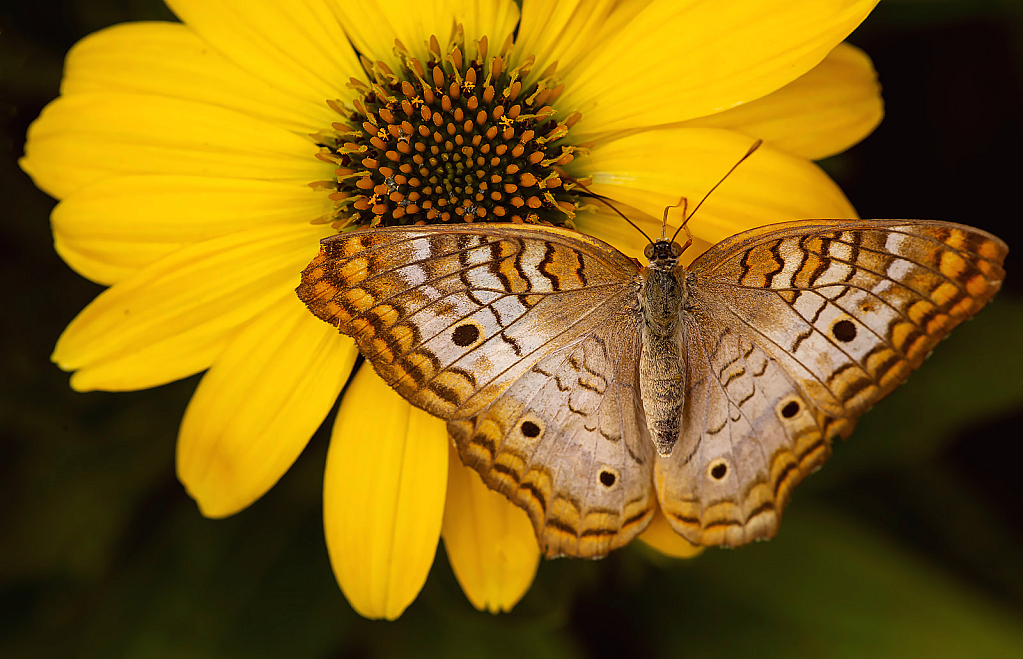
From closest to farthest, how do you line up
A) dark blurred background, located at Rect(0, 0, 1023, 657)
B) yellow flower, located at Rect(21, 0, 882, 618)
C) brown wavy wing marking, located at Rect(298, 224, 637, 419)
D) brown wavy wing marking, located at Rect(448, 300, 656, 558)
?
brown wavy wing marking, located at Rect(298, 224, 637, 419) → brown wavy wing marking, located at Rect(448, 300, 656, 558) → yellow flower, located at Rect(21, 0, 882, 618) → dark blurred background, located at Rect(0, 0, 1023, 657)

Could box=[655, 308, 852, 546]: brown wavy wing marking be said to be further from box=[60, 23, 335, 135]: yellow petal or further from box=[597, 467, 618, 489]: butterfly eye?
box=[60, 23, 335, 135]: yellow petal

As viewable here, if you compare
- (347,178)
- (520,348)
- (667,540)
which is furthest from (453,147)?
(667,540)

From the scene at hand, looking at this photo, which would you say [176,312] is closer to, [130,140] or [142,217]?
[142,217]

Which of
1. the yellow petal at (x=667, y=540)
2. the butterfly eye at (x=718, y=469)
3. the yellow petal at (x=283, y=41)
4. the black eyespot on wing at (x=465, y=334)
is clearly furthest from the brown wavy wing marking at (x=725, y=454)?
the yellow petal at (x=283, y=41)

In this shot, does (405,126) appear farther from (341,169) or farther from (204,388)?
(204,388)

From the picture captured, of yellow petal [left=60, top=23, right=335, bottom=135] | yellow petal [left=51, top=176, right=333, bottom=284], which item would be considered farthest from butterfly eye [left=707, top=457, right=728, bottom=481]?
yellow petal [left=60, top=23, right=335, bottom=135]

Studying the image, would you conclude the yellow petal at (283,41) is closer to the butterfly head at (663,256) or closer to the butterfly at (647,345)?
the butterfly at (647,345)
